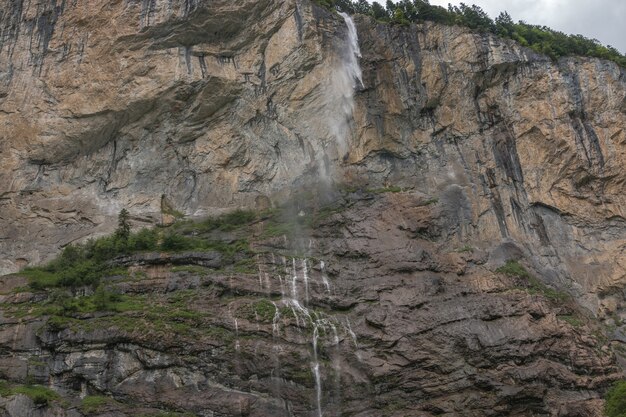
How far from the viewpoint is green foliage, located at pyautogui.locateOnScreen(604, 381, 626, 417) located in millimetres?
25781

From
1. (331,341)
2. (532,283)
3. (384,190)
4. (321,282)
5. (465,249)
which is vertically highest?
(384,190)

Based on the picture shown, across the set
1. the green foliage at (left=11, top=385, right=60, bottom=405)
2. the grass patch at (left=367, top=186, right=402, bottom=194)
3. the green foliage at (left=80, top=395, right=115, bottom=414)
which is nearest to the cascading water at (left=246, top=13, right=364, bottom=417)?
the grass patch at (left=367, top=186, right=402, bottom=194)

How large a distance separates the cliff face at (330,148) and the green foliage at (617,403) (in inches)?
148

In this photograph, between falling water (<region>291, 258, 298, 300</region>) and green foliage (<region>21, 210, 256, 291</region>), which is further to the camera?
green foliage (<region>21, 210, 256, 291</region>)

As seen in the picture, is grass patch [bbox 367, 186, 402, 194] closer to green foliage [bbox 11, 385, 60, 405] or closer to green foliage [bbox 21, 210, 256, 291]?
green foliage [bbox 21, 210, 256, 291]

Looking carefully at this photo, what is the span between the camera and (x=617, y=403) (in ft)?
85.6

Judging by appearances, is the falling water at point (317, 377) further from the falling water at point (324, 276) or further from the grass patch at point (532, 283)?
the grass patch at point (532, 283)

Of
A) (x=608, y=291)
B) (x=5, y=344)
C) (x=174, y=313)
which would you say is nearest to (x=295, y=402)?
(x=174, y=313)

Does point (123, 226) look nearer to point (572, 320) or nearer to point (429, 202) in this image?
point (429, 202)

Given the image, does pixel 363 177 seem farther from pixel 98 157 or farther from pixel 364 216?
pixel 98 157

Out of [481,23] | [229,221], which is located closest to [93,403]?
[229,221]

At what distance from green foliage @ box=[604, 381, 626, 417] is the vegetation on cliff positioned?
2098cm

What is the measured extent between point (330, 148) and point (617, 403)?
20374mm

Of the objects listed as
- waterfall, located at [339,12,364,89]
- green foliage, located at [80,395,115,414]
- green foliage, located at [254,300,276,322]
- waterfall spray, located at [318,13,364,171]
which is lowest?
green foliage, located at [80,395,115,414]
